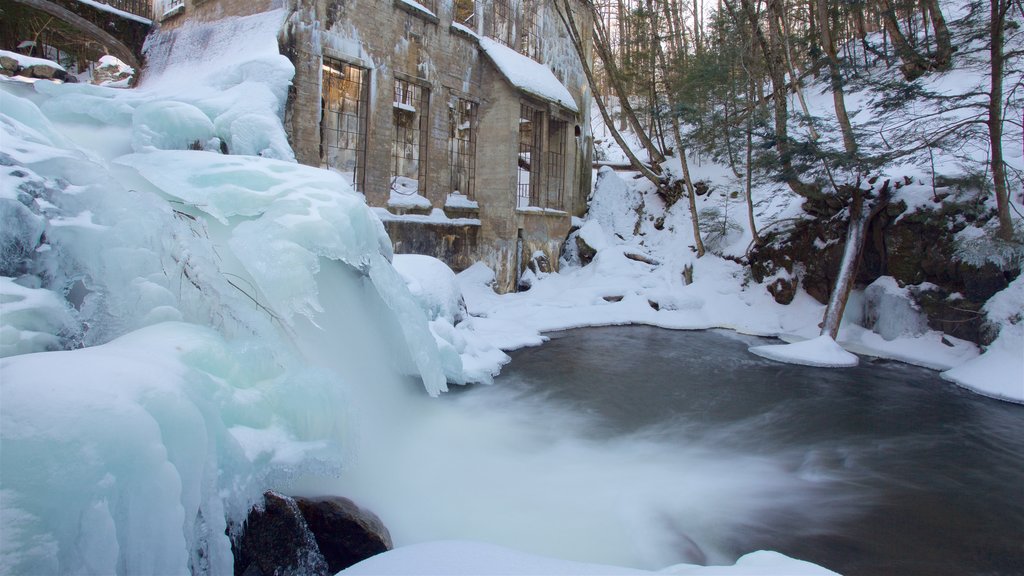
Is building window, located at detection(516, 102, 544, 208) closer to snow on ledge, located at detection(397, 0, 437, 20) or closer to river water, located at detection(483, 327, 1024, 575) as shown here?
snow on ledge, located at detection(397, 0, 437, 20)

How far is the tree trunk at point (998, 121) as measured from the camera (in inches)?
296

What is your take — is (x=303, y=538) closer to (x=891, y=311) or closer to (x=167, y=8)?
(x=891, y=311)

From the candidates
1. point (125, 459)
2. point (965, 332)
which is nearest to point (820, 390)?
point (965, 332)

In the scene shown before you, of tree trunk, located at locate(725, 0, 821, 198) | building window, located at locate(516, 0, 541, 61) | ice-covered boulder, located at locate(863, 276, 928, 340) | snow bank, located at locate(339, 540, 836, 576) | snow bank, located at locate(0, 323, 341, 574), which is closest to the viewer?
snow bank, located at locate(0, 323, 341, 574)

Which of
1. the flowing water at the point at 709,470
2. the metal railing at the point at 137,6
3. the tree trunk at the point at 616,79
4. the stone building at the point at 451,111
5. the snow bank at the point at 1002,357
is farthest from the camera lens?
the tree trunk at the point at 616,79

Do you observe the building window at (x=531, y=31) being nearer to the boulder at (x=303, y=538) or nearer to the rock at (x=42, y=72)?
the rock at (x=42, y=72)

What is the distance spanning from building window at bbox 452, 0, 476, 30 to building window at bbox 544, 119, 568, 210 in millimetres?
3155

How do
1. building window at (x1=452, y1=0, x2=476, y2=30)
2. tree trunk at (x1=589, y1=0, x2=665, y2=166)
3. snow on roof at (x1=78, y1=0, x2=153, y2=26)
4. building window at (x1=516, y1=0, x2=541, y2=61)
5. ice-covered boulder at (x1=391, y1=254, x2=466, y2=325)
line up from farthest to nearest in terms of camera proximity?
tree trunk at (x1=589, y1=0, x2=665, y2=166)
building window at (x1=516, y1=0, x2=541, y2=61)
building window at (x1=452, y1=0, x2=476, y2=30)
snow on roof at (x1=78, y1=0, x2=153, y2=26)
ice-covered boulder at (x1=391, y1=254, x2=466, y2=325)

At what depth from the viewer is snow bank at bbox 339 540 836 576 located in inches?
95.3

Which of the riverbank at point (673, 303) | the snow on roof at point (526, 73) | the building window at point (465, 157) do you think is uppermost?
the snow on roof at point (526, 73)

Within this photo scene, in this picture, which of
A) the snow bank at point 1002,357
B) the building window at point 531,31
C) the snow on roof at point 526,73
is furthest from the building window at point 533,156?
the snow bank at point 1002,357

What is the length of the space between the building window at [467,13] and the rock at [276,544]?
454 inches

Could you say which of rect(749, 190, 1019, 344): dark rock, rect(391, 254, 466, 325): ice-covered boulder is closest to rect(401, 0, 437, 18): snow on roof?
rect(391, 254, 466, 325): ice-covered boulder

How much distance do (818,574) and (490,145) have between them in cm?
1121
